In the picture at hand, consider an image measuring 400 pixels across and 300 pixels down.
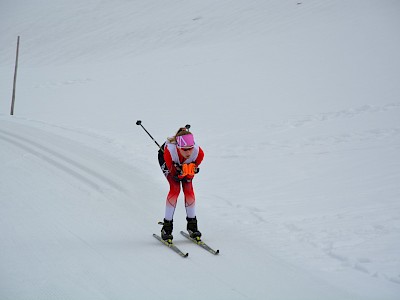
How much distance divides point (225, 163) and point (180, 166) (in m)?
5.77

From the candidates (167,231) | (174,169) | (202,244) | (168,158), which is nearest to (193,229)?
(202,244)

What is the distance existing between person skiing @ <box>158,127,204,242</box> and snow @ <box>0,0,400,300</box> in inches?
15.0

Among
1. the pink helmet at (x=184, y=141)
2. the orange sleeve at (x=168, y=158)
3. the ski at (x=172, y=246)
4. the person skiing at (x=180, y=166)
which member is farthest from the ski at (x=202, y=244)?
the pink helmet at (x=184, y=141)

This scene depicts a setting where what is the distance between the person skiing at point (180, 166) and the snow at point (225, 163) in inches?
15.0

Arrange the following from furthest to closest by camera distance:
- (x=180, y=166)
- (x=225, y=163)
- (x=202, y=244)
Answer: (x=225, y=163), (x=202, y=244), (x=180, y=166)

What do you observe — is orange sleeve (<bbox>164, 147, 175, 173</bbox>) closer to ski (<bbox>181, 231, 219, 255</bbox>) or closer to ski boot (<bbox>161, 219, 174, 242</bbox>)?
ski boot (<bbox>161, 219, 174, 242</bbox>)

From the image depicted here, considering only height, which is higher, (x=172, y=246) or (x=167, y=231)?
(x=167, y=231)

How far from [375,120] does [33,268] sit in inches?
470

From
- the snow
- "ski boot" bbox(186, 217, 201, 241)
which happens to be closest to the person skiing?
"ski boot" bbox(186, 217, 201, 241)

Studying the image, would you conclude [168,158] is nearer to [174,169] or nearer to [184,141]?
[174,169]

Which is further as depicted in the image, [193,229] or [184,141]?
[193,229]

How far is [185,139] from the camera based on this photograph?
734 centimetres

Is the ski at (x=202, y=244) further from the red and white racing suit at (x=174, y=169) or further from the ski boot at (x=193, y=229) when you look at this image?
the red and white racing suit at (x=174, y=169)

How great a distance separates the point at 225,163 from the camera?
43.1 ft
